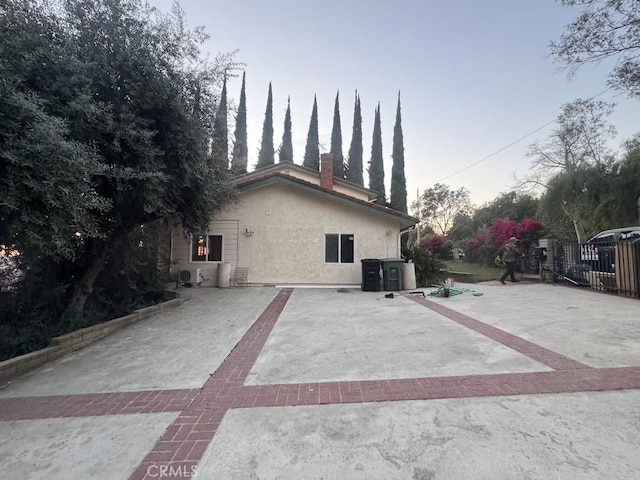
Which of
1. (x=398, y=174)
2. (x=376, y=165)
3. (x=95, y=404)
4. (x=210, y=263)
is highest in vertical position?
(x=376, y=165)

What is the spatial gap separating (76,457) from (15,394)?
211 cm

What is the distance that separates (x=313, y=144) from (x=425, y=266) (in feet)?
90.8

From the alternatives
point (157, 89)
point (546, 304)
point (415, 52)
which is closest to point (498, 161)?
point (415, 52)

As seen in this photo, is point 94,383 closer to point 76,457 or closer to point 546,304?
point 76,457

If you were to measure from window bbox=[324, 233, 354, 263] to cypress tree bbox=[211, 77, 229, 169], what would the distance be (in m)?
5.20

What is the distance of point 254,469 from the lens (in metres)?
2.11

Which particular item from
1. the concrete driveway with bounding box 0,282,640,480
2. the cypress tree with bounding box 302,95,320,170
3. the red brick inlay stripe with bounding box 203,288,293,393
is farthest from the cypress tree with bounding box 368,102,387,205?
the concrete driveway with bounding box 0,282,640,480

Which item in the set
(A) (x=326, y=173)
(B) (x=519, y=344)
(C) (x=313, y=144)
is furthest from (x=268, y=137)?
(B) (x=519, y=344)

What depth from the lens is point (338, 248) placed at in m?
→ 12.3

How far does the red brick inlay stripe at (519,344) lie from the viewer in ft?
12.5

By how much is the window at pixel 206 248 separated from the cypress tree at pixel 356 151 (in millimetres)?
24148

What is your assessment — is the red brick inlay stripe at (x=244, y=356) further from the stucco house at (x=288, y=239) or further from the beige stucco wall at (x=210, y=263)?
the beige stucco wall at (x=210, y=263)

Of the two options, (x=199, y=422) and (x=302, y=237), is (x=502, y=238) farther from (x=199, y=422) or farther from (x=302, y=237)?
(x=199, y=422)

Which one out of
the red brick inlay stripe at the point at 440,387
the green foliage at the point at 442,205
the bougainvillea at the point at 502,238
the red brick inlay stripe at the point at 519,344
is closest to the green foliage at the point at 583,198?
the bougainvillea at the point at 502,238
